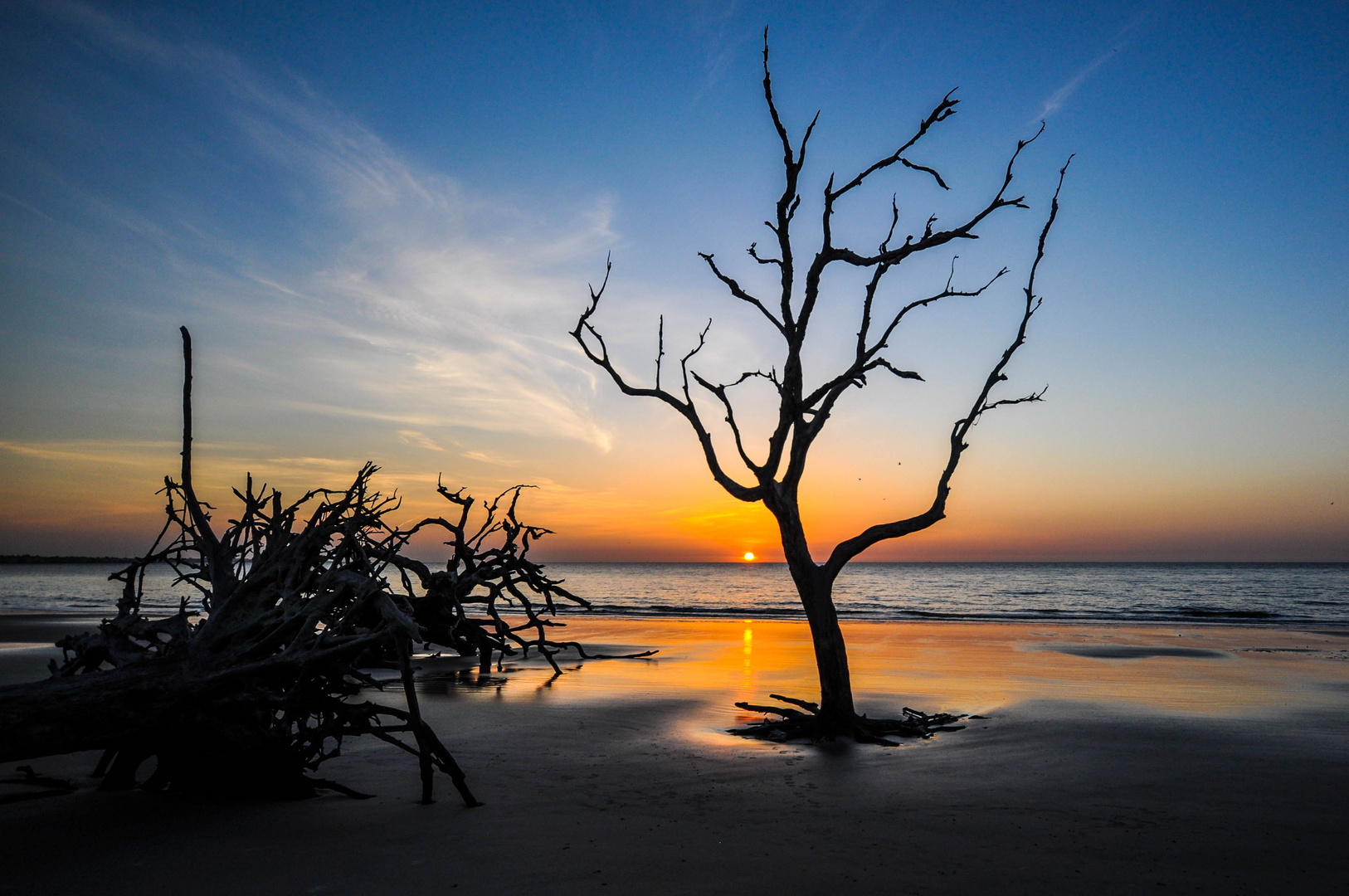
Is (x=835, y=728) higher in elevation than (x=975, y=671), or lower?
higher

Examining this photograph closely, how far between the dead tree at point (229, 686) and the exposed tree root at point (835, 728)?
11.6 feet

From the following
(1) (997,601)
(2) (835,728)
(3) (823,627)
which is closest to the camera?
(2) (835,728)

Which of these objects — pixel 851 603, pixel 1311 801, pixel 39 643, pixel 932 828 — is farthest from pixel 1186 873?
pixel 851 603

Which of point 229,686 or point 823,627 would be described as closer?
point 229,686

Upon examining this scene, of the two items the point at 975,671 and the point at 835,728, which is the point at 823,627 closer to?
Answer: the point at 835,728

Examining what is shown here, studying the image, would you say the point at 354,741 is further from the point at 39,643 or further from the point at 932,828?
the point at 39,643

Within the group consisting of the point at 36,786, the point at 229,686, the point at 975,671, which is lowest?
the point at 975,671

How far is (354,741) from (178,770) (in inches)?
91.7

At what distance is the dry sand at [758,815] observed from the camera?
13.0 feet

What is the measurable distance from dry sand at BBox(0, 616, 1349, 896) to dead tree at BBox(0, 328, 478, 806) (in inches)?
11.9

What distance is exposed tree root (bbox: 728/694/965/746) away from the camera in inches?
287

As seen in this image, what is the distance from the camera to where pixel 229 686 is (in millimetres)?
4828

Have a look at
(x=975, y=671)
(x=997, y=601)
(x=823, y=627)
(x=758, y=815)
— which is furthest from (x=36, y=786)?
(x=997, y=601)

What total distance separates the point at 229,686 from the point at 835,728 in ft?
17.3
